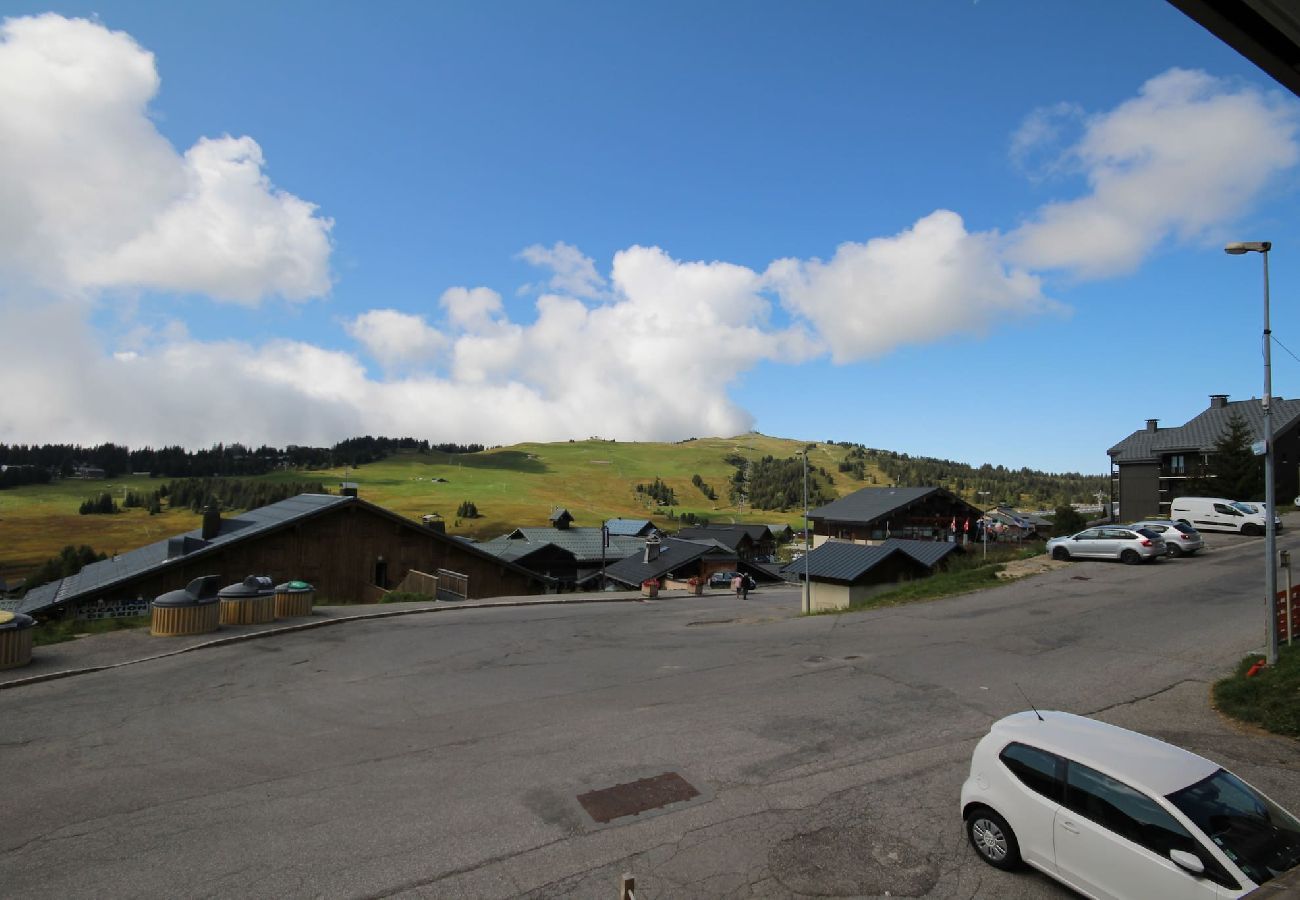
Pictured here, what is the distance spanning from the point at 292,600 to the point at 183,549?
1475cm

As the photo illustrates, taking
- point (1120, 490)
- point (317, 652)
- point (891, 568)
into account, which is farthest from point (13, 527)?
point (1120, 490)

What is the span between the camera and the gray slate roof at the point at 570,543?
72500mm

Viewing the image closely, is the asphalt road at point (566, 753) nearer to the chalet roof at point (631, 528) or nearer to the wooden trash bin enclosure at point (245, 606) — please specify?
the wooden trash bin enclosure at point (245, 606)

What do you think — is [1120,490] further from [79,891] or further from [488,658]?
[79,891]

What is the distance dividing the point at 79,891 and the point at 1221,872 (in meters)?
10.7

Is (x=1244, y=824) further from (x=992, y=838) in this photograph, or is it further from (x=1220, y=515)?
(x=1220, y=515)

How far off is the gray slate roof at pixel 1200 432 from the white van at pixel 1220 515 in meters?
19.6

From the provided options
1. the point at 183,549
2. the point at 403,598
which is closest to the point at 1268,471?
the point at 403,598

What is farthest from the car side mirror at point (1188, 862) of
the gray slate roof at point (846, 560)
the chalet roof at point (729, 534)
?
the chalet roof at point (729, 534)

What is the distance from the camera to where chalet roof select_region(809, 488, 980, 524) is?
70.2 meters

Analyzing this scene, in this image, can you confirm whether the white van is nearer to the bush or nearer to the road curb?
the road curb

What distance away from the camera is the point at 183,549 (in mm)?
34656

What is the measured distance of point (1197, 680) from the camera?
14.1 m

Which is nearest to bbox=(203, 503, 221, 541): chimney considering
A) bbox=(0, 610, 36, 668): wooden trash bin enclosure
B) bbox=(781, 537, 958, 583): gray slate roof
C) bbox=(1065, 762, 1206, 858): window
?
bbox=(0, 610, 36, 668): wooden trash bin enclosure
